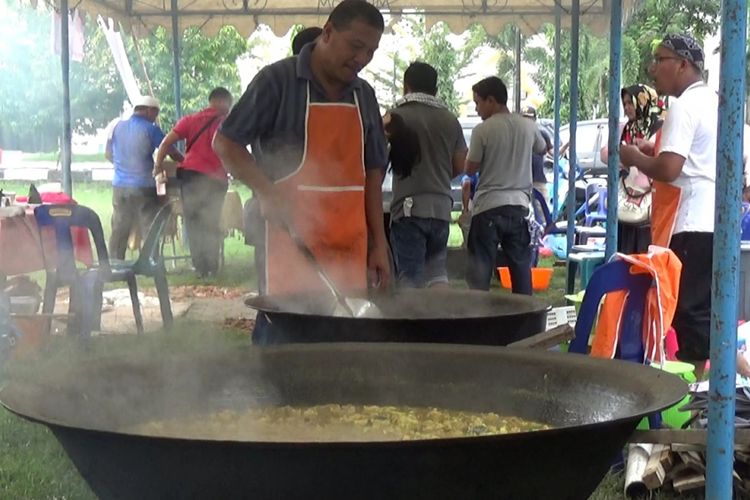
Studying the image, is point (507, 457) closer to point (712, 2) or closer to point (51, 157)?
point (712, 2)

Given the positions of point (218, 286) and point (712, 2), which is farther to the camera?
point (712, 2)

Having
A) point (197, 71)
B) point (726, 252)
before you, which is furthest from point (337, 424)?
point (197, 71)

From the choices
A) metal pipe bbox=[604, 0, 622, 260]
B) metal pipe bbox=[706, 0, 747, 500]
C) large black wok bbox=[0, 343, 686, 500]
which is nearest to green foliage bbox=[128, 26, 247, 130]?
metal pipe bbox=[604, 0, 622, 260]

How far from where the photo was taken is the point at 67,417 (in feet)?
6.22

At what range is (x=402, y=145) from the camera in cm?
521

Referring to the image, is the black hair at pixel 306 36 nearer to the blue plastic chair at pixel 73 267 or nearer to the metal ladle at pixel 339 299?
the metal ladle at pixel 339 299

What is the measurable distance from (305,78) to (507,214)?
3005mm

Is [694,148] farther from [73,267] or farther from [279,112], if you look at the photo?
[73,267]

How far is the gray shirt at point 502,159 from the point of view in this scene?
577cm

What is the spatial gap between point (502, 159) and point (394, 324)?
3403 mm

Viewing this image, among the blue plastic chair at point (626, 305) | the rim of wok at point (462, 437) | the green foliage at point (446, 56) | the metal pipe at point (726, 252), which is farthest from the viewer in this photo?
the green foliage at point (446, 56)

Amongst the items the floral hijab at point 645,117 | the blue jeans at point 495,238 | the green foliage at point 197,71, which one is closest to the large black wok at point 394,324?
the blue jeans at point 495,238

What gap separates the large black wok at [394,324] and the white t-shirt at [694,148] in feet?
4.60

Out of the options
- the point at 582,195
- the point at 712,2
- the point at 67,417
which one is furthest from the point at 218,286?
the point at 712,2
